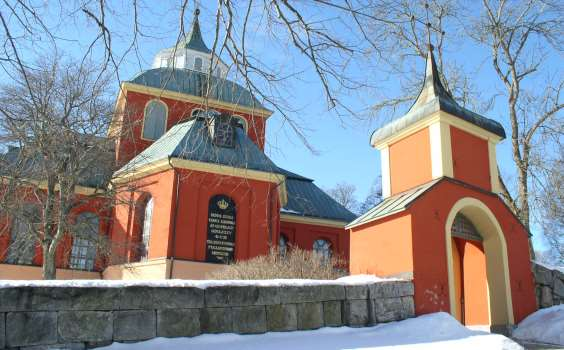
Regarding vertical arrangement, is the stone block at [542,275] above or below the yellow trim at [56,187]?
below

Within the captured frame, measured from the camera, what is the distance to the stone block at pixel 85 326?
580cm

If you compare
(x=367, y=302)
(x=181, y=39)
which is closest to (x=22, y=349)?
(x=181, y=39)

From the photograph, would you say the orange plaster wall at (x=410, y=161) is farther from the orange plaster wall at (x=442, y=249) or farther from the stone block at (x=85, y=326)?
Answer: the stone block at (x=85, y=326)

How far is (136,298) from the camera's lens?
6.29m

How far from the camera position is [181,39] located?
5.46 m

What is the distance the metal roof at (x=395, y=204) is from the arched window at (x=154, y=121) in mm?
12308

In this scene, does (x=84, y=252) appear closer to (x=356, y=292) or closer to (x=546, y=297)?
(x=356, y=292)

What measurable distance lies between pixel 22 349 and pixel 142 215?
38.7 ft

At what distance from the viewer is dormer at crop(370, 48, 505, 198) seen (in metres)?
11.2

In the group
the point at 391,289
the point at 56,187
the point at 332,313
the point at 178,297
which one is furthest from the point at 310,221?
the point at 178,297

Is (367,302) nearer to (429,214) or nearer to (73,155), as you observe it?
(429,214)

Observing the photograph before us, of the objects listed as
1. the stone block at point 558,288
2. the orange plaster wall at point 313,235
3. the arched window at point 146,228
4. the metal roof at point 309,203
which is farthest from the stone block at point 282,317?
the orange plaster wall at point 313,235

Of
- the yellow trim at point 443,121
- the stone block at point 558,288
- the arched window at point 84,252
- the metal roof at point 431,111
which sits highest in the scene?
the metal roof at point 431,111

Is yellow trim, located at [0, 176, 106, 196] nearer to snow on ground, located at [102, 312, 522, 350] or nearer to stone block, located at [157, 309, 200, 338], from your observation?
stone block, located at [157, 309, 200, 338]
